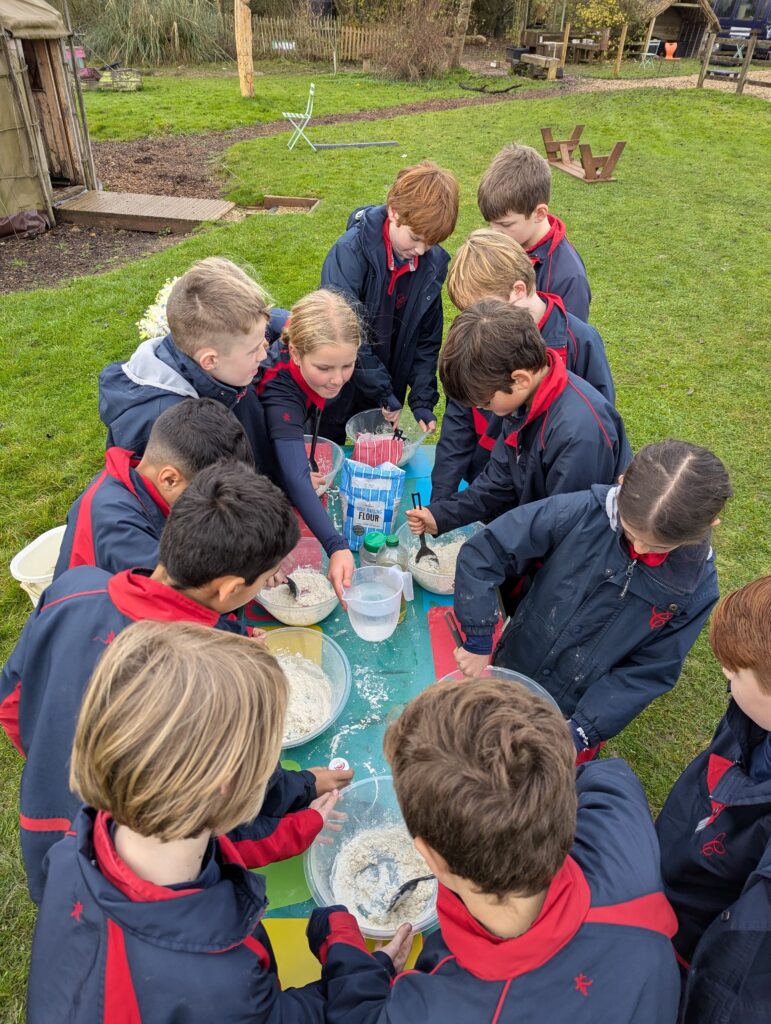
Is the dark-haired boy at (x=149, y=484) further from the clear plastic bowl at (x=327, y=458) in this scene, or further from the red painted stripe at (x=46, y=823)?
the clear plastic bowl at (x=327, y=458)

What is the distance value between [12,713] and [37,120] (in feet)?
29.4

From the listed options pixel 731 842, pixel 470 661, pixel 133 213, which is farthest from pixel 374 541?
pixel 133 213

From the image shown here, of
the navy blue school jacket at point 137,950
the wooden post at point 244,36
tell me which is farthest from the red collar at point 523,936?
the wooden post at point 244,36

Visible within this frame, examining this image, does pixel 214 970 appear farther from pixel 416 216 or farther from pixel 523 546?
pixel 416 216

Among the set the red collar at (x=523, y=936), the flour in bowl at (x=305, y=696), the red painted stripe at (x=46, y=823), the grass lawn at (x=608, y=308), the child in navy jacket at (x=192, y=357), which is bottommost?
the grass lawn at (x=608, y=308)

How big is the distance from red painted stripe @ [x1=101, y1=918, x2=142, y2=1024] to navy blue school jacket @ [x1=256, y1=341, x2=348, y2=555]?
1.67m

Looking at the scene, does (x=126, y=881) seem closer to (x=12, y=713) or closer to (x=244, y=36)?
(x=12, y=713)

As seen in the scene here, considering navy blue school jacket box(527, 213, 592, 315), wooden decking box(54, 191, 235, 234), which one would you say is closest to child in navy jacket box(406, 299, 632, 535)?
navy blue school jacket box(527, 213, 592, 315)

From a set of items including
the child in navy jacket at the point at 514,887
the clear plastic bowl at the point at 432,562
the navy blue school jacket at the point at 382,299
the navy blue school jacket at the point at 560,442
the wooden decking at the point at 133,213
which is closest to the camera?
the child in navy jacket at the point at 514,887

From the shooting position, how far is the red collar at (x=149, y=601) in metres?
1.63

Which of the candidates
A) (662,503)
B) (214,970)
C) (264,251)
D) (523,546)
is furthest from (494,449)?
(264,251)

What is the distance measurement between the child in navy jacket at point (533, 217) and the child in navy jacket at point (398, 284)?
0.74 ft

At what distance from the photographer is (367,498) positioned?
2.68 metres

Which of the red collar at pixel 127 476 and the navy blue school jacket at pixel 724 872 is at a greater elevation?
the red collar at pixel 127 476
